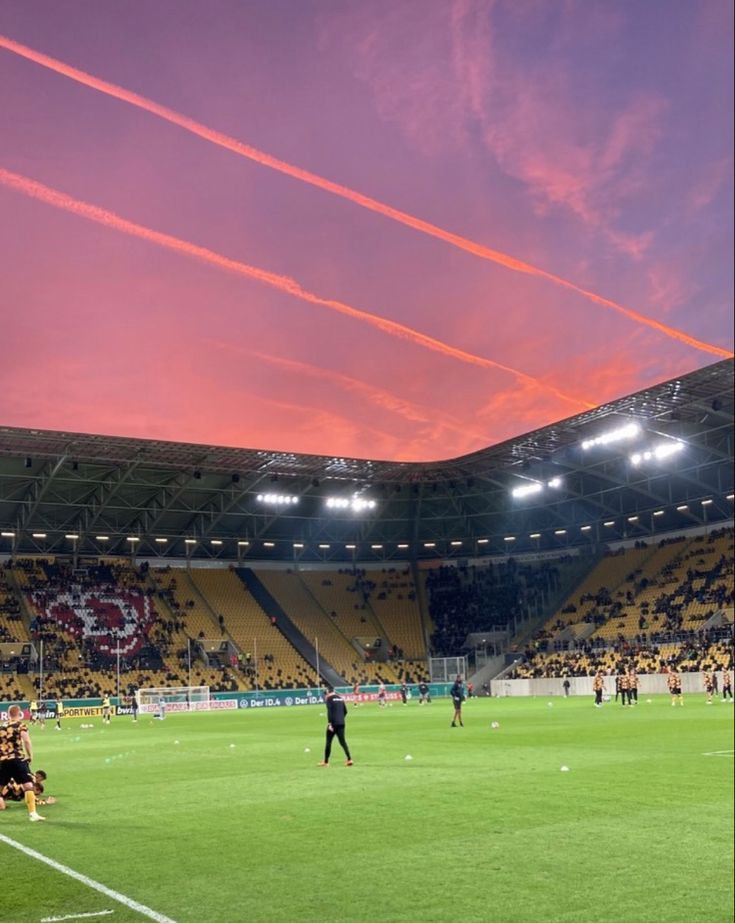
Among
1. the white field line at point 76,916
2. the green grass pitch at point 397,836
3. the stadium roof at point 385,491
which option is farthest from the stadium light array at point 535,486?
the white field line at point 76,916

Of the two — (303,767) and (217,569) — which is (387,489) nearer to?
(217,569)

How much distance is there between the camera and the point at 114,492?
69.2 m

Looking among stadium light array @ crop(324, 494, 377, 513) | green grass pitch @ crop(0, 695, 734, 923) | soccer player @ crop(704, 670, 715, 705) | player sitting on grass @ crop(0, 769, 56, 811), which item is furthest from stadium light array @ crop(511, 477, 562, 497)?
player sitting on grass @ crop(0, 769, 56, 811)

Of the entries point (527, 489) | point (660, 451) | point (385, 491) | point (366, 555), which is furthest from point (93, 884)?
Result: point (366, 555)

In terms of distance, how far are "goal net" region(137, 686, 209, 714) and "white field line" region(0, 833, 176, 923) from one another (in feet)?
166

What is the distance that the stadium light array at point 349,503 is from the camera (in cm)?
7800

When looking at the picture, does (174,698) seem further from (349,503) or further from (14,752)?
(14,752)

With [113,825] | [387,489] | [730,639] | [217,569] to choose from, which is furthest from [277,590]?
[113,825]

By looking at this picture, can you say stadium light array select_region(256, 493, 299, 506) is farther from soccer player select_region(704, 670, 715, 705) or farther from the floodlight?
soccer player select_region(704, 670, 715, 705)

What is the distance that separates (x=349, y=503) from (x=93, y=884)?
67832 mm

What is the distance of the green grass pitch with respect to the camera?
30.5ft

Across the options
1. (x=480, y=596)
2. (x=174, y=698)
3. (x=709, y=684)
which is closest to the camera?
(x=709, y=684)

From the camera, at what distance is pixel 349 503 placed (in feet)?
257

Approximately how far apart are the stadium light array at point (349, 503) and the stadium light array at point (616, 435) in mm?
21086
